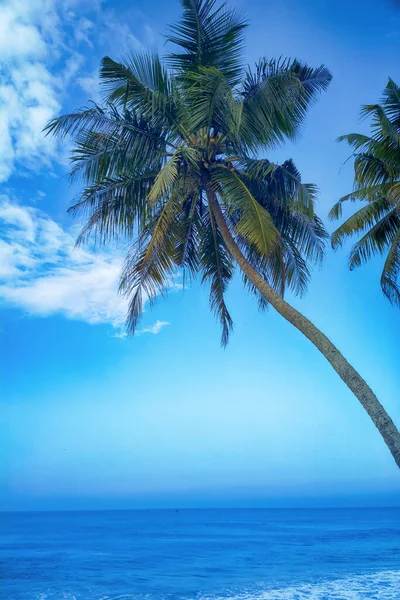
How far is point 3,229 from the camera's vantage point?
4.43 metres

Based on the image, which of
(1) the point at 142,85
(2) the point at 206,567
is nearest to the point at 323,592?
(2) the point at 206,567

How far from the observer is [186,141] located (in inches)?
292

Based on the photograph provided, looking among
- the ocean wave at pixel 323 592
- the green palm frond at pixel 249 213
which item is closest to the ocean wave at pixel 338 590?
the ocean wave at pixel 323 592

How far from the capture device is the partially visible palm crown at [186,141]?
701 cm

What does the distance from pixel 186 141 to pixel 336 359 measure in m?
3.65

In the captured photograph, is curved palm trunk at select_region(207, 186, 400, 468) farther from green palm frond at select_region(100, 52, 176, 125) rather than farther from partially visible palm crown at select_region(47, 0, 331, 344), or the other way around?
green palm frond at select_region(100, 52, 176, 125)

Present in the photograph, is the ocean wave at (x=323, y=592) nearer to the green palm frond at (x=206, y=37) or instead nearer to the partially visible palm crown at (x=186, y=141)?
the partially visible palm crown at (x=186, y=141)

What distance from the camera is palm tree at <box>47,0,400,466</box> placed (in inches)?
275

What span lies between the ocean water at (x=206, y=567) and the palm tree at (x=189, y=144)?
32.3ft

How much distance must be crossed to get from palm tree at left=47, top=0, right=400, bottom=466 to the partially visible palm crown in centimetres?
1

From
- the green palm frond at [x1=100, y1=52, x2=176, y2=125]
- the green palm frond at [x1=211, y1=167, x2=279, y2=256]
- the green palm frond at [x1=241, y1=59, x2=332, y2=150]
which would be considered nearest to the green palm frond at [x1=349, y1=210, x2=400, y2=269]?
the green palm frond at [x1=241, y1=59, x2=332, y2=150]

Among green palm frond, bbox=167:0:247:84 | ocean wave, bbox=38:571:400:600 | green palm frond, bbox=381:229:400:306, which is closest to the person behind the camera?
green palm frond, bbox=167:0:247:84

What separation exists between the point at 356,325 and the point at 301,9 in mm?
13517

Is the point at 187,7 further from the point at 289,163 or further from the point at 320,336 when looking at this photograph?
the point at 320,336
